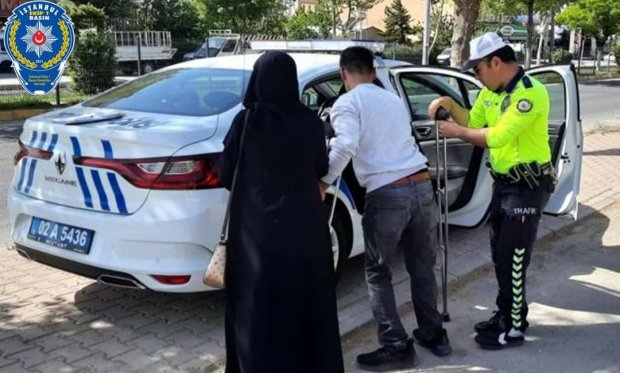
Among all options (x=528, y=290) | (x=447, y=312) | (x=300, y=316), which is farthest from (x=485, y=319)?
(x=300, y=316)

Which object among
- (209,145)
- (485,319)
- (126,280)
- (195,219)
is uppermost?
(209,145)

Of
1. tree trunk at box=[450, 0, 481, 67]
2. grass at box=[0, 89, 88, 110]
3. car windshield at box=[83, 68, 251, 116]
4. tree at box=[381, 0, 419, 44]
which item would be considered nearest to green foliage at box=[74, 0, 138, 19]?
tree at box=[381, 0, 419, 44]

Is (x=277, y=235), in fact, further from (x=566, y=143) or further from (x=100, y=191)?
(x=566, y=143)

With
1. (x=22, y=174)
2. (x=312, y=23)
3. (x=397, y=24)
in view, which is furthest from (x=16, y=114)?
(x=397, y=24)

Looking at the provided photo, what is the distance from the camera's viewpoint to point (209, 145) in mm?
3535

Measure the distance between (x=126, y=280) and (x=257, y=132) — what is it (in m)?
1.42

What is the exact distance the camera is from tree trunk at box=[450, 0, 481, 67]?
946 cm

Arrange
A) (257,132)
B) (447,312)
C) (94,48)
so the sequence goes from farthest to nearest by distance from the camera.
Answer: (94,48)
(447,312)
(257,132)

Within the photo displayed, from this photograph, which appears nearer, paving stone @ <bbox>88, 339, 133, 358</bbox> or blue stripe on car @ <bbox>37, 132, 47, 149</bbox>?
paving stone @ <bbox>88, 339, 133, 358</bbox>

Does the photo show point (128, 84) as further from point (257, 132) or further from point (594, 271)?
point (594, 271)

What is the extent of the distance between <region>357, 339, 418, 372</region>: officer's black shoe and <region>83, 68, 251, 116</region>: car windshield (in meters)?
1.65

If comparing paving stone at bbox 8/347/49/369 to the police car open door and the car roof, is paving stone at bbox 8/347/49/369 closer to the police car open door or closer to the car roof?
the car roof

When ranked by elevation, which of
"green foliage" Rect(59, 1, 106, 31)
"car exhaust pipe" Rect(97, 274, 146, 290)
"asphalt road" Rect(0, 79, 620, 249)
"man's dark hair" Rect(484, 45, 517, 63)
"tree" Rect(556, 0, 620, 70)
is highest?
"tree" Rect(556, 0, 620, 70)

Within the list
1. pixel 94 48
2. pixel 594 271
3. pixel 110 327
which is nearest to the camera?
pixel 110 327
